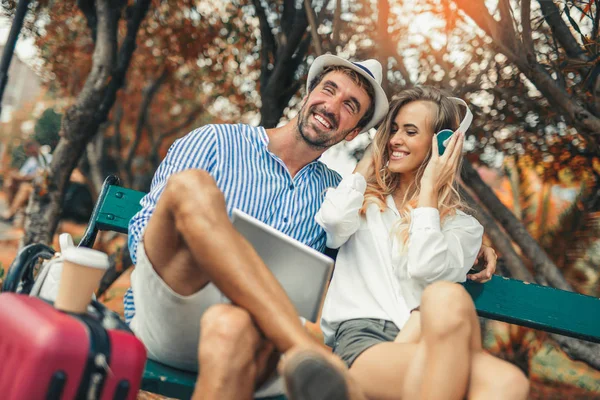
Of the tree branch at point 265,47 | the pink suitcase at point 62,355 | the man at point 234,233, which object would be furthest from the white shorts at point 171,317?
the tree branch at point 265,47

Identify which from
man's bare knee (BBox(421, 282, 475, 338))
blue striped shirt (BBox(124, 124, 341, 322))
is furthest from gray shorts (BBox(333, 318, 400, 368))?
blue striped shirt (BBox(124, 124, 341, 322))

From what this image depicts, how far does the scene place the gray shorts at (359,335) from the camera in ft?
8.07

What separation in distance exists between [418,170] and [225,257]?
1.42 meters

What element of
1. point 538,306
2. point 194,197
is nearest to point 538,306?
point 538,306

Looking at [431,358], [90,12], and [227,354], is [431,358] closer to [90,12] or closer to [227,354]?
[227,354]

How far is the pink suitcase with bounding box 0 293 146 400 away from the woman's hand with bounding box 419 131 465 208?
4.66 feet

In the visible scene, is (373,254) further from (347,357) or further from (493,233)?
(493,233)

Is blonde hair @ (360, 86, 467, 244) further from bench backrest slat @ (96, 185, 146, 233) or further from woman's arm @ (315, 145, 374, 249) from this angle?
bench backrest slat @ (96, 185, 146, 233)

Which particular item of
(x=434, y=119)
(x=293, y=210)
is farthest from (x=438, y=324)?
(x=434, y=119)

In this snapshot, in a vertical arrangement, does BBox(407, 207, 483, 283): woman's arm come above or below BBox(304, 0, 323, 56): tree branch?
below

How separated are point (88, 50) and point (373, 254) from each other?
8639 mm

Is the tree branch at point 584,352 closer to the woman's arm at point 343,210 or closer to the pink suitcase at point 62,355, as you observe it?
the woman's arm at point 343,210

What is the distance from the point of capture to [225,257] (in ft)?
6.65

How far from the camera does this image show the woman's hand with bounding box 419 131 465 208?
9.26 ft
